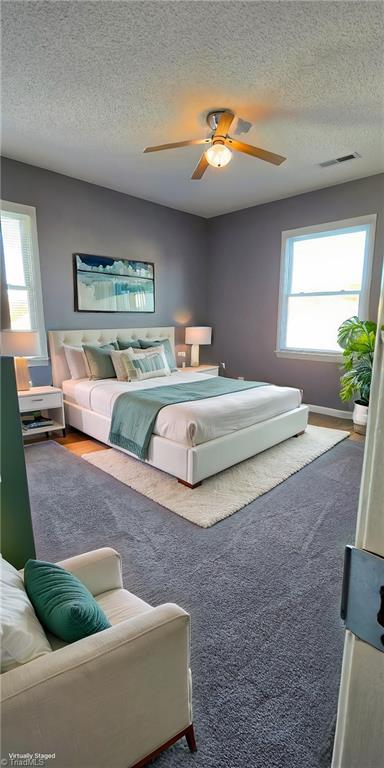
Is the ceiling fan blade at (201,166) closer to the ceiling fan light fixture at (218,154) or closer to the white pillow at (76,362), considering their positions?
the ceiling fan light fixture at (218,154)

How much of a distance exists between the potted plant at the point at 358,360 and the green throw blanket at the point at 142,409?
1289mm

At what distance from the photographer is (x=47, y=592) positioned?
913mm

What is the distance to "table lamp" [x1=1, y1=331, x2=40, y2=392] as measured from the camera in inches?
131

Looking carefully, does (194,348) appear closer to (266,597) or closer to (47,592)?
(266,597)

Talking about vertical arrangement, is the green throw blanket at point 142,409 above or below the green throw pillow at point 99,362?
below

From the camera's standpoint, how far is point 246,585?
69.6 inches

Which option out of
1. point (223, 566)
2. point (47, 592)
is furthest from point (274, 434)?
point (47, 592)

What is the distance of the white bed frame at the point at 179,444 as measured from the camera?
2703mm

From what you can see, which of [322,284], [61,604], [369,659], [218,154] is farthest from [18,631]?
[322,284]

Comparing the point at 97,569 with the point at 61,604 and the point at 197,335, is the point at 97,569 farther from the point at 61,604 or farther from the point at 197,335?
the point at 197,335

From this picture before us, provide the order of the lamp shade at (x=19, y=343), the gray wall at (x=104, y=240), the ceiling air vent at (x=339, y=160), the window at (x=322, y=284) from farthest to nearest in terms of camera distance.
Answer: the window at (x=322, y=284) < the gray wall at (x=104, y=240) < the ceiling air vent at (x=339, y=160) < the lamp shade at (x=19, y=343)

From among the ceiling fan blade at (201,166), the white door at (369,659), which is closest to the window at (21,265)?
the ceiling fan blade at (201,166)

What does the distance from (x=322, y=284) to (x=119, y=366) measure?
2.84 m

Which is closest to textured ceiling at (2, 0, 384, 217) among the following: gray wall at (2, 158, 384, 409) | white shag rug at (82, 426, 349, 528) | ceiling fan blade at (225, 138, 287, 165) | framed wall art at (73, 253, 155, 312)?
ceiling fan blade at (225, 138, 287, 165)
